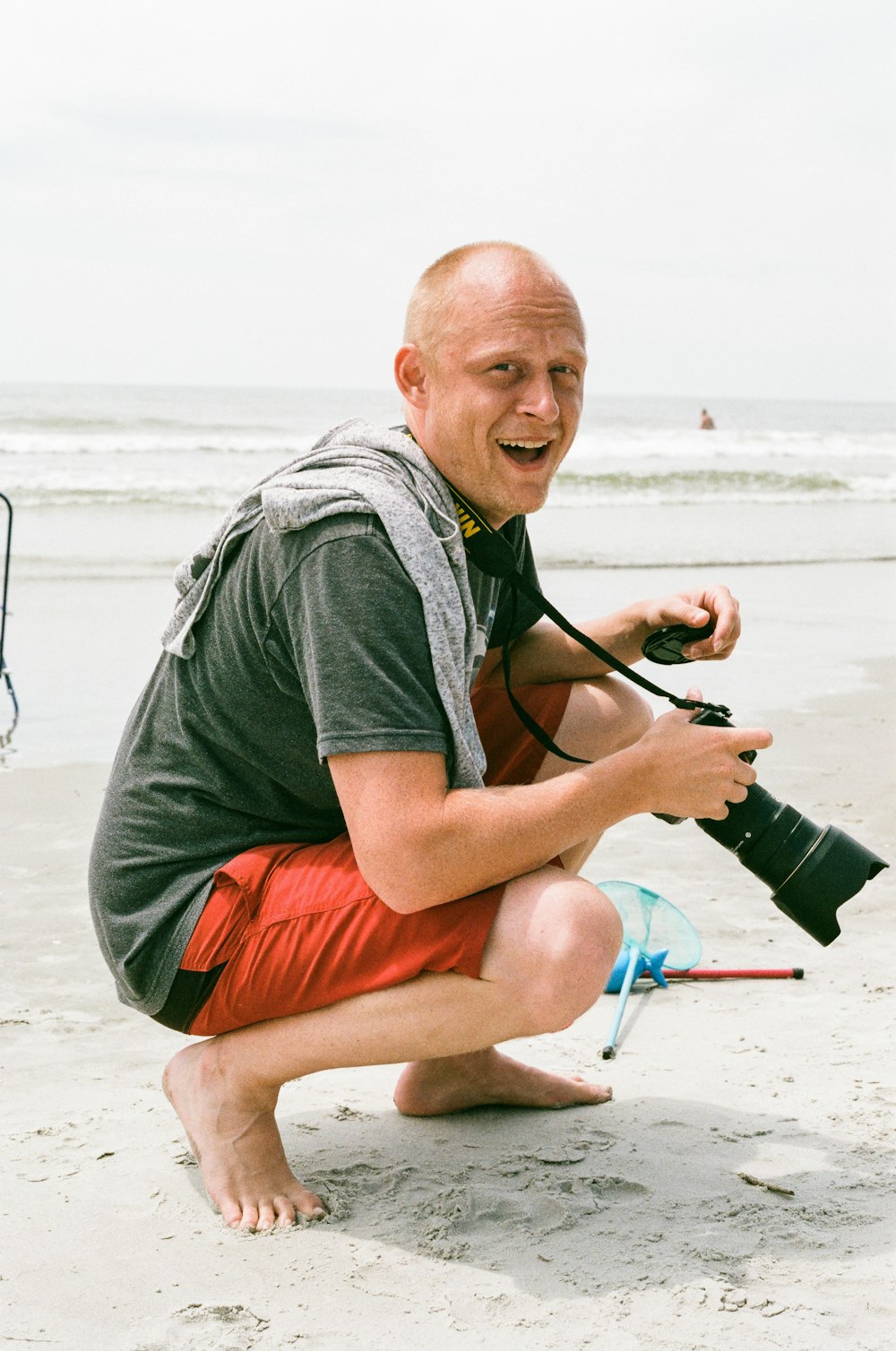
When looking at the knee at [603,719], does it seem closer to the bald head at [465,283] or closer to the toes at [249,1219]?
the bald head at [465,283]

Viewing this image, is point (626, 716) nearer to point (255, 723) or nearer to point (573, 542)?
point (255, 723)

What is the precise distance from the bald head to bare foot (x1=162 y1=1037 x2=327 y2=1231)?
1187 mm

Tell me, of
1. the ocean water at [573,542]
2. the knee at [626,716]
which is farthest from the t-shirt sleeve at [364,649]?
the ocean water at [573,542]

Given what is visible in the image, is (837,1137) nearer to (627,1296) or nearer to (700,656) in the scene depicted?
(627,1296)

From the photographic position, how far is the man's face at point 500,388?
2271 millimetres

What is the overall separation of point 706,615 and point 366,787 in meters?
0.82

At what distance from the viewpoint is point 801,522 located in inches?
569

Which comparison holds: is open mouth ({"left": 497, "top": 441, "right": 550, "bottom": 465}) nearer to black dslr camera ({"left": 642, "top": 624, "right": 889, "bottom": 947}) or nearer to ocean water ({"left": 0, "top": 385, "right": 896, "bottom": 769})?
black dslr camera ({"left": 642, "top": 624, "right": 889, "bottom": 947})

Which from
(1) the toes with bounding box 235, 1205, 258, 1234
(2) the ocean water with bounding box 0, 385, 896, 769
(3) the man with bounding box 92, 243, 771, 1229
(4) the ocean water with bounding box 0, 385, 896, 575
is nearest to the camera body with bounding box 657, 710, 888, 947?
(3) the man with bounding box 92, 243, 771, 1229

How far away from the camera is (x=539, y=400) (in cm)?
228

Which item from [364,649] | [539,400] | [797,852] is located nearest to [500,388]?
[539,400]

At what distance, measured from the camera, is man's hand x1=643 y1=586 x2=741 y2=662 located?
2.51 metres

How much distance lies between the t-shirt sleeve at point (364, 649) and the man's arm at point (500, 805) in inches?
1.5

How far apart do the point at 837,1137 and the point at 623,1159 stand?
38cm
